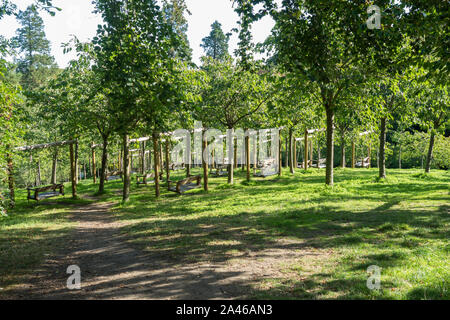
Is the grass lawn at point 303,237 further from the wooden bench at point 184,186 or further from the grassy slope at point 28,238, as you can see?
the wooden bench at point 184,186

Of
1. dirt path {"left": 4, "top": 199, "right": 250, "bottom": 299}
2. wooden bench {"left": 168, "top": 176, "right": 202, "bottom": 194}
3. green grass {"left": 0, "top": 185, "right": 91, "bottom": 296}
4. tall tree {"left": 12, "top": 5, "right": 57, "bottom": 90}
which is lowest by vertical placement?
green grass {"left": 0, "top": 185, "right": 91, "bottom": 296}

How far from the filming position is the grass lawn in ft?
14.5

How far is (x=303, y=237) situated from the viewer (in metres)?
7.02

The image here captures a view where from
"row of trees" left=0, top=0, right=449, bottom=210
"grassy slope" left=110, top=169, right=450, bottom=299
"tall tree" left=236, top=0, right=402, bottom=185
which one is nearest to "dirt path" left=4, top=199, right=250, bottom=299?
"grassy slope" left=110, top=169, right=450, bottom=299

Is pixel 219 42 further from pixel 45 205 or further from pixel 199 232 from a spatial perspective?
pixel 199 232

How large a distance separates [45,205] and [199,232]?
1145cm

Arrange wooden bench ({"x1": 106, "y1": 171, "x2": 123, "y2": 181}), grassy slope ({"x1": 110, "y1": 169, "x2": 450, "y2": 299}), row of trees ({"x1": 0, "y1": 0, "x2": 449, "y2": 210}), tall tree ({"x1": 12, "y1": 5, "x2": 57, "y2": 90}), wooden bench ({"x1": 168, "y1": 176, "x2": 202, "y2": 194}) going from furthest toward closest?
tall tree ({"x1": 12, "y1": 5, "x2": 57, "y2": 90}), wooden bench ({"x1": 106, "y1": 171, "x2": 123, "y2": 181}), wooden bench ({"x1": 168, "y1": 176, "x2": 202, "y2": 194}), row of trees ({"x1": 0, "y1": 0, "x2": 449, "y2": 210}), grassy slope ({"x1": 110, "y1": 169, "x2": 450, "y2": 299})

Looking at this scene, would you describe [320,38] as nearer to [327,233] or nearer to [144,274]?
[327,233]

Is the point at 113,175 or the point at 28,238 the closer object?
the point at 28,238

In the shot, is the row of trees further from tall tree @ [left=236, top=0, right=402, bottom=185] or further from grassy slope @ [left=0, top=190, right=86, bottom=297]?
grassy slope @ [left=0, top=190, right=86, bottom=297]

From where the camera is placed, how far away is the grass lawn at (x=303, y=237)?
442cm

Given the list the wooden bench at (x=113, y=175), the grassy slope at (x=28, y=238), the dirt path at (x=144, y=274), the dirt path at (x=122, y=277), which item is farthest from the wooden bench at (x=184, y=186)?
the wooden bench at (x=113, y=175)

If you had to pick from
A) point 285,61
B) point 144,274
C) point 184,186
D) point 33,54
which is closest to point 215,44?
point 33,54

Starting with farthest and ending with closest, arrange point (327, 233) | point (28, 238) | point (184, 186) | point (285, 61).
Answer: point (184, 186), point (285, 61), point (28, 238), point (327, 233)
